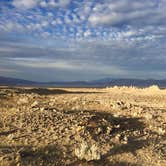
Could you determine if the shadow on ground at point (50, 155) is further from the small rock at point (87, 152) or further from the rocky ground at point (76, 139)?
the small rock at point (87, 152)

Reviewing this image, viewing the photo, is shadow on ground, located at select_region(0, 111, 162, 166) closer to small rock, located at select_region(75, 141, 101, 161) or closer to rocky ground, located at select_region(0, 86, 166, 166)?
rocky ground, located at select_region(0, 86, 166, 166)

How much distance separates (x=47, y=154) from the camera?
39.9ft

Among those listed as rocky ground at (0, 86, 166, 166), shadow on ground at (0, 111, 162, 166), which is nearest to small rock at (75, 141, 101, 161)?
rocky ground at (0, 86, 166, 166)

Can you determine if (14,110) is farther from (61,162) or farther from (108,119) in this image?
(61,162)

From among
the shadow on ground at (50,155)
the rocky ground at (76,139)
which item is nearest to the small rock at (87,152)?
the rocky ground at (76,139)

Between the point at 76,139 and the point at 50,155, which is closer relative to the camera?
the point at 50,155

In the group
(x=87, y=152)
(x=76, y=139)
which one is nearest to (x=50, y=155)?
(x=87, y=152)

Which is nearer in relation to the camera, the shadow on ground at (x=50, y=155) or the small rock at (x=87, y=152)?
the shadow on ground at (x=50, y=155)

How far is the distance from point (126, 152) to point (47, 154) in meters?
3.10

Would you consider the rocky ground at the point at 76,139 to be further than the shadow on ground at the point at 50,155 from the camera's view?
Yes

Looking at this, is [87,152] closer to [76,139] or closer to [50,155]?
[50,155]

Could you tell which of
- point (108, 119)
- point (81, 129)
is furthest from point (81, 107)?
point (81, 129)

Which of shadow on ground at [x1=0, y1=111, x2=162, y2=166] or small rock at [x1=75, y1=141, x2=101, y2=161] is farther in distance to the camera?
small rock at [x1=75, y1=141, x2=101, y2=161]

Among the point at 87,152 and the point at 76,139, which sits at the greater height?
the point at 76,139
